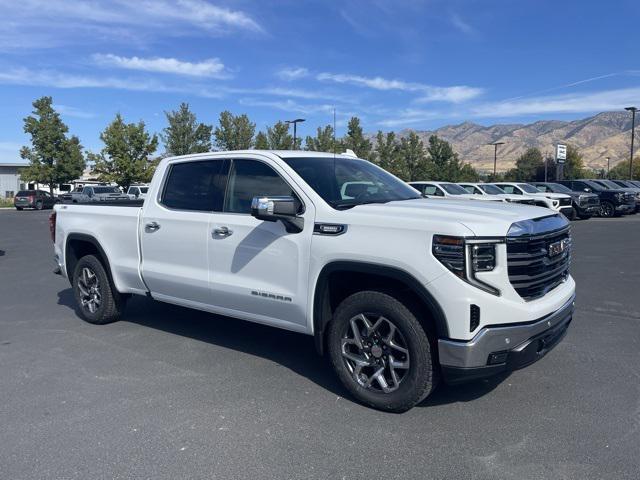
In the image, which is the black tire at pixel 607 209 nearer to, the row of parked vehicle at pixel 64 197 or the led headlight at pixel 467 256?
the led headlight at pixel 467 256

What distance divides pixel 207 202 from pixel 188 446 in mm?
2361

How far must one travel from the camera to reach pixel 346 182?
485 cm

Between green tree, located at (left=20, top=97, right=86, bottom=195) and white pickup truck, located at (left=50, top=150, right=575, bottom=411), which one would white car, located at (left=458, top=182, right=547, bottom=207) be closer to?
white pickup truck, located at (left=50, top=150, right=575, bottom=411)

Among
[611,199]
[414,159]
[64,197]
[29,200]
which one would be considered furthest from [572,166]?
[29,200]

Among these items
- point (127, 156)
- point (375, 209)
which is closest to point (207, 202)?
point (375, 209)

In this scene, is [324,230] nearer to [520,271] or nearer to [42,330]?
[520,271]

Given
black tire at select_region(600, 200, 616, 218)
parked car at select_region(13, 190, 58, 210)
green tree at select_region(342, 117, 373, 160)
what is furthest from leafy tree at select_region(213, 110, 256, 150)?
black tire at select_region(600, 200, 616, 218)

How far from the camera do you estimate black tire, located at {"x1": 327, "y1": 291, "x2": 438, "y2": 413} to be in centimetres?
376

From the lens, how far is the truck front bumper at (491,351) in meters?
3.55

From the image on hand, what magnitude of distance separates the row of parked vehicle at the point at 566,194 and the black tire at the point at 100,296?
1527 centimetres

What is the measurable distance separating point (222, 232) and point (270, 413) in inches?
65.5

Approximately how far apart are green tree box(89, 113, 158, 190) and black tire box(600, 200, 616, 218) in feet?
113

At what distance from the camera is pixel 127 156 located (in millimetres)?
46500

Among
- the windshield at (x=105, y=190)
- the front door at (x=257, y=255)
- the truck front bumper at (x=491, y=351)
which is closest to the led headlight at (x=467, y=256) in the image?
the truck front bumper at (x=491, y=351)
